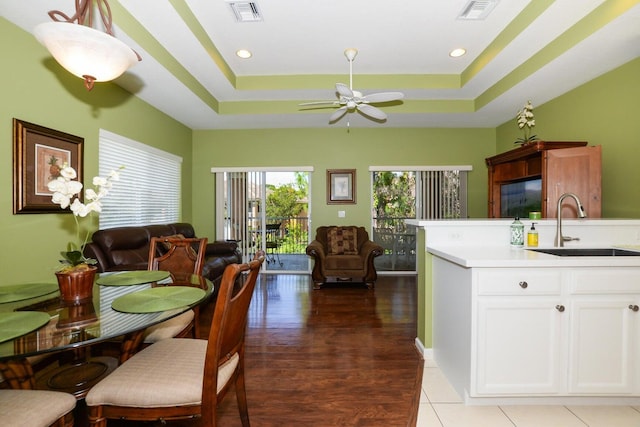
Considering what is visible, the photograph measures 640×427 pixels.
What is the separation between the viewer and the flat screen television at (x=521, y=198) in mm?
3426

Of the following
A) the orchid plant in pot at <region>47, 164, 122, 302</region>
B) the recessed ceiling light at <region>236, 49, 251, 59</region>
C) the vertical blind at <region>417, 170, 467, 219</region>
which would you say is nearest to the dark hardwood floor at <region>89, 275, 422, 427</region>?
the orchid plant in pot at <region>47, 164, 122, 302</region>

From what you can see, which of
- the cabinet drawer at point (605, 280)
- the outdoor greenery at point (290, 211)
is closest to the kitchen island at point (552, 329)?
the cabinet drawer at point (605, 280)

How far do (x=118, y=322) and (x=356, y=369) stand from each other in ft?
5.74

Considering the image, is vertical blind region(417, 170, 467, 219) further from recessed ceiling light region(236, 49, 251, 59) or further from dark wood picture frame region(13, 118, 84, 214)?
dark wood picture frame region(13, 118, 84, 214)

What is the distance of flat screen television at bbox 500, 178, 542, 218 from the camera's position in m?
3.43

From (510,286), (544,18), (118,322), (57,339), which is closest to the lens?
(57,339)

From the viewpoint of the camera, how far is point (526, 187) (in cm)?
361

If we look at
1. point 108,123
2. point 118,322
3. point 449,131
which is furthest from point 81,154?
point 449,131

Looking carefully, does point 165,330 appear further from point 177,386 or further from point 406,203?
point 406,203

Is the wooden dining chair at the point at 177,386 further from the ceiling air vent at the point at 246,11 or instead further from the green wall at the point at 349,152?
the green wall at the point at 349,152

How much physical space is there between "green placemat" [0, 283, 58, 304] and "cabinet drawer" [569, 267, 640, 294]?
9.69 feet

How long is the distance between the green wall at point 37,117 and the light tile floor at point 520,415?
321cm

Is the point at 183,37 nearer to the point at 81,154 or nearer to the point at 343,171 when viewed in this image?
the point at 81,154

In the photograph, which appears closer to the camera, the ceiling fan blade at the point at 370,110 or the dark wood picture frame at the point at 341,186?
the ceiling fan blade at the point at 370,110
